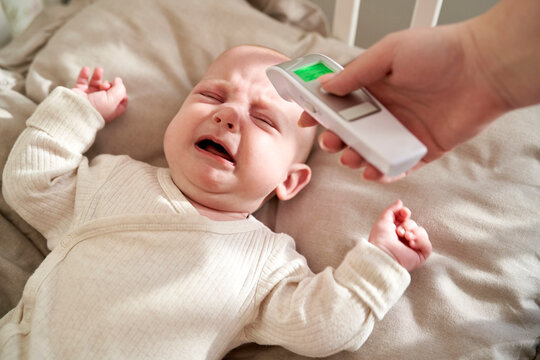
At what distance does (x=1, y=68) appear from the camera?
3.87 feet

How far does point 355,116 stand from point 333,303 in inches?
12.2

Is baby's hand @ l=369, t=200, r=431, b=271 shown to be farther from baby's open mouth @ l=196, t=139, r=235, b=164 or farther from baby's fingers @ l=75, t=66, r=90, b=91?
baby's fingers @ l=75, t=66, r=90, b=91

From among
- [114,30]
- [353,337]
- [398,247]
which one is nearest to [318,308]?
[353,337]

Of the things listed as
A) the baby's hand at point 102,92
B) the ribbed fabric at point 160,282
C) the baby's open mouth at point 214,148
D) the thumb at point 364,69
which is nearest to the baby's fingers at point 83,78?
the baby's hand at point 102,92

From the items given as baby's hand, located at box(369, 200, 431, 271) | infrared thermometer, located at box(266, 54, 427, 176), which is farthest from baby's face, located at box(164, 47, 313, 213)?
baby's hand, located at box(369, 200, 431, 271)

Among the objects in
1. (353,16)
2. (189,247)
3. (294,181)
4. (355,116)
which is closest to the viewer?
(355,116)

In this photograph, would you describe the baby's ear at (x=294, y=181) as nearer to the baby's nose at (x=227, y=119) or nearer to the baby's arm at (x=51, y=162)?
the baby's nose at (x=227, y=119)

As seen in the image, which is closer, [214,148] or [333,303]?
[333,303]

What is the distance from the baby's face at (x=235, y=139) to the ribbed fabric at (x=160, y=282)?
5 cm

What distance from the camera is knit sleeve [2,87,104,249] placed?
2.99 ft

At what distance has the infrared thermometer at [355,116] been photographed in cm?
66

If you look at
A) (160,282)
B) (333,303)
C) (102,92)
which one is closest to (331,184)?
(333,303)

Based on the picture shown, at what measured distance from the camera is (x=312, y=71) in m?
0.82

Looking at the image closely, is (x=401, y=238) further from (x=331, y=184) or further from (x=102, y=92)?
(x=102, y=92)
